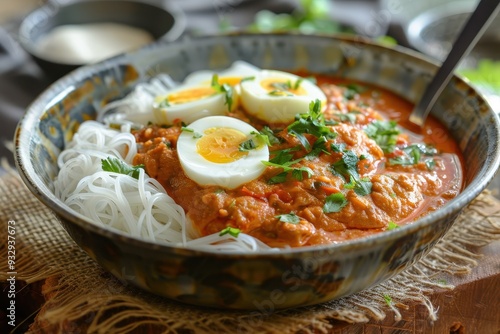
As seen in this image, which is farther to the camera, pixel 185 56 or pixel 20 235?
pixel 185 56

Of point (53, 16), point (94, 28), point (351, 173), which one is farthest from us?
point (94, 28)

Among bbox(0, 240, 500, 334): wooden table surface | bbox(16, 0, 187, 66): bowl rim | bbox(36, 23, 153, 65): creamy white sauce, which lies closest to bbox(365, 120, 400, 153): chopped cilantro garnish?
bbox(0, 240, 500, 334): wooden table surface

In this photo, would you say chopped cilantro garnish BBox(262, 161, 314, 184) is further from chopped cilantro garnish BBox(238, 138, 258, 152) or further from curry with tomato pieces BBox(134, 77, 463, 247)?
chopped cilantro garnish BBox(238, 138, 258, 152)

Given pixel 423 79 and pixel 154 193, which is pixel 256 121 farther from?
pixel 423 79

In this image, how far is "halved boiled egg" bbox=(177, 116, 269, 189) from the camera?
321cm

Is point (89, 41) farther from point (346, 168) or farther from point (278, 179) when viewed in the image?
point (346, 168)

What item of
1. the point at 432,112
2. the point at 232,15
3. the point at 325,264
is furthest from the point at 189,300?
the point at 232,15

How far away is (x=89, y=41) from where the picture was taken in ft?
20.0

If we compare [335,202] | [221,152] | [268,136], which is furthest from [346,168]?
[221,152]

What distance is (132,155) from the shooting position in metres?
3.70

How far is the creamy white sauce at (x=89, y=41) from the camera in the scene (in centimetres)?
578

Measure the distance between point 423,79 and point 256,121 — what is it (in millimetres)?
1402

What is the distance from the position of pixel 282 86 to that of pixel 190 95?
2.02 ft

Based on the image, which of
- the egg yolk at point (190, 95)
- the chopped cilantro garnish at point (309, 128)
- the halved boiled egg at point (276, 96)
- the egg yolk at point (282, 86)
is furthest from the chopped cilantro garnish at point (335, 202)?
the egg yolk at point (190, 95)
